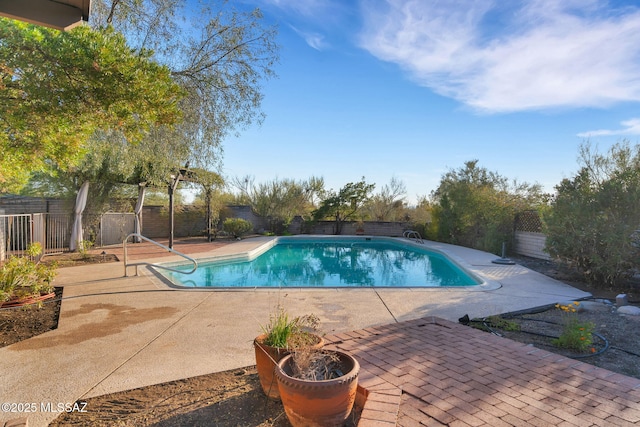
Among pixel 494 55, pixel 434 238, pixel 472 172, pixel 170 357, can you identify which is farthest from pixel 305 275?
pixel 472 172

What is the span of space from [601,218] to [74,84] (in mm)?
8784

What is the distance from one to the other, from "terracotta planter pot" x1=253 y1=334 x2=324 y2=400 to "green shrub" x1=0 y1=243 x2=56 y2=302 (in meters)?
4.01

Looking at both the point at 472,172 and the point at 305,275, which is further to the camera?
the point at 472,172

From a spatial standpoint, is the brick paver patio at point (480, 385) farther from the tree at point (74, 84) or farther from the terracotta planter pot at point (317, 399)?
the tree at point (74, 84)

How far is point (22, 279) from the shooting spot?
4.84 meters

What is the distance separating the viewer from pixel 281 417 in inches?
90.4

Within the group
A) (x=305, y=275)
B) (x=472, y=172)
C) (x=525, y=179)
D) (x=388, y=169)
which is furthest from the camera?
(x=388, y=169)

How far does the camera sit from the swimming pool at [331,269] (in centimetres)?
878

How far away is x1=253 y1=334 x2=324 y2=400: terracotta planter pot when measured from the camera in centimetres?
238

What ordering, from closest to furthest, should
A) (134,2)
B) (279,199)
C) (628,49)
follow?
(134,2) < (628,49) < (279,199)

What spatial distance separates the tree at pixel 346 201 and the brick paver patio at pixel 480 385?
15675 mm

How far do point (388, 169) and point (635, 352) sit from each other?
18.6 metres

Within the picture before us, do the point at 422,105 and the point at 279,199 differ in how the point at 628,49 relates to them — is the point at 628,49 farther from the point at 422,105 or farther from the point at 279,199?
the point at 279,199

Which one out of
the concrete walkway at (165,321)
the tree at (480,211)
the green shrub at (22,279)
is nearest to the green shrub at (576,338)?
the concrete walkway at (165,321)
